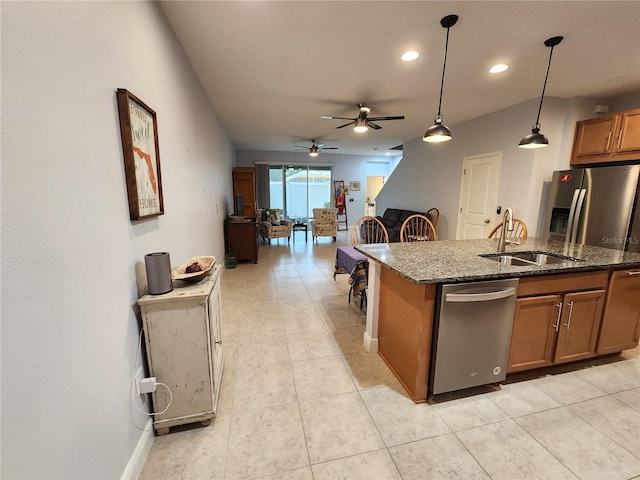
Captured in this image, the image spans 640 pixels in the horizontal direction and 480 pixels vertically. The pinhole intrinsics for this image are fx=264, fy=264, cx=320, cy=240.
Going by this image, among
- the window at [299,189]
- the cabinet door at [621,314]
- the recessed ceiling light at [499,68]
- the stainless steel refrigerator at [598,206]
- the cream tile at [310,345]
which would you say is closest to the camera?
the cabinet door at [621,314]

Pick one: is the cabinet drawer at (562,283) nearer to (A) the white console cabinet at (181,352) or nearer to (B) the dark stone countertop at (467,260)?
(B) the dark stone countertop at (467,260)

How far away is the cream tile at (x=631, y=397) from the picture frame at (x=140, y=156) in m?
3.19

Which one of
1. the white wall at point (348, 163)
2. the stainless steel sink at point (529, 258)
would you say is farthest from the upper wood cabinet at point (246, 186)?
the stainless steel sink at point (529, 258)

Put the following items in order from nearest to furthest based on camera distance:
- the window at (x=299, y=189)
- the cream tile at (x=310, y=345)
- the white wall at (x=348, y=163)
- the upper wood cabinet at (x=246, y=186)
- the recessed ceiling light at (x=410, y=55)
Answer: the cream tile at (x=310, y=345) < the recessed ceiling light at (x=410, y=55) < the upper wood cabinet at (x=246, y=186) < the white wall at (x=348, y=163) < the window at (x=299, y=189)

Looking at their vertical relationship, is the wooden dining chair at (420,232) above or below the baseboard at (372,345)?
above

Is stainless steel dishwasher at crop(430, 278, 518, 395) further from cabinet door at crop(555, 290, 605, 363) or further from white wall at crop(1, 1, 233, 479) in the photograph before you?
white wall at crop(1, 1, 233, 479)

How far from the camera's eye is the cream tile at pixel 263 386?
1.72m

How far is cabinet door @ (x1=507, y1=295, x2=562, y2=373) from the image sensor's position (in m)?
1.78

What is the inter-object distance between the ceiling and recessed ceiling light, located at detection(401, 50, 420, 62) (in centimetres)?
5

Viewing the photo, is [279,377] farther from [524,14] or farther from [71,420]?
[524,14]

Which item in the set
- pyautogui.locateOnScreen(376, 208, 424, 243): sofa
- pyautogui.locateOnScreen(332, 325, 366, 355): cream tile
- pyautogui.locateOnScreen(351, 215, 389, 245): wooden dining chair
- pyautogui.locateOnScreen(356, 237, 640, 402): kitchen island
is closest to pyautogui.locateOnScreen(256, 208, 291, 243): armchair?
pyautogui.locateOnScreen(376, 208, 424, 243): sofa

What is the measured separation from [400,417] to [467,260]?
45.1 inches

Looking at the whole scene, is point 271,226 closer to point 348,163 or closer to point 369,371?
point 348,163

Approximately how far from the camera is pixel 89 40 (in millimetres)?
1046
